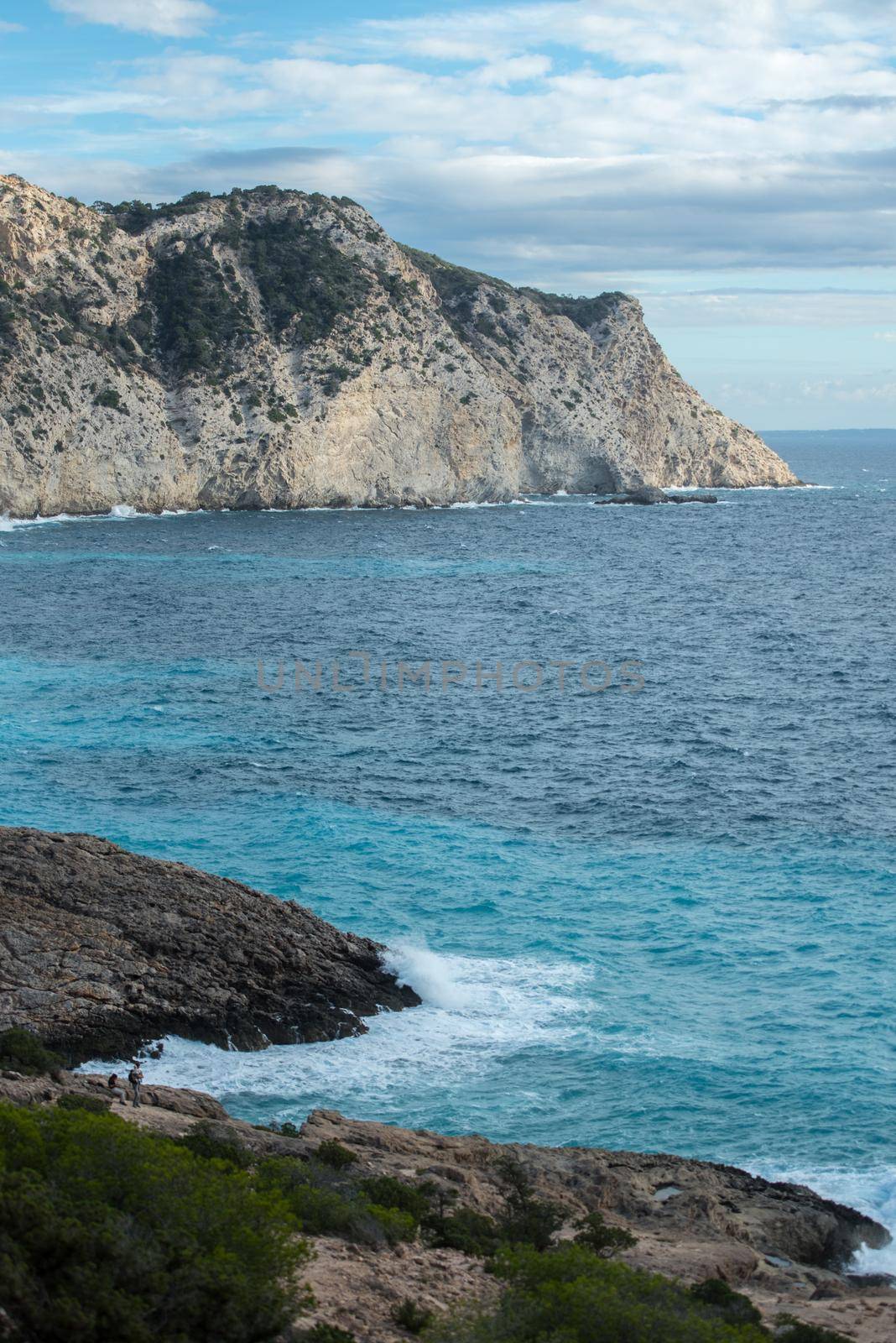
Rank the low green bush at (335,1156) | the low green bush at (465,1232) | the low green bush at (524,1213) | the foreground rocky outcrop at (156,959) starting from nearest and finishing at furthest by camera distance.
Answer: the low green bush at (465,1232) < the low green bush at (524,1213) < the low green bush at (335,1156) < the foreground rocky outcrop at (156,959)

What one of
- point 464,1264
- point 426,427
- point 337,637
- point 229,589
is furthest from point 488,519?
point 464,1264

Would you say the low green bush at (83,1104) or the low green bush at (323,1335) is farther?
the low green bush at (83,1104)

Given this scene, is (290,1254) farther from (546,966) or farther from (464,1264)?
(546,966)

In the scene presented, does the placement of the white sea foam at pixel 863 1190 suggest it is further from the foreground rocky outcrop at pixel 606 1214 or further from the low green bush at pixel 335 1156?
the low green bush at pixel 335 1156

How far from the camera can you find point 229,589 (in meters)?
77.1

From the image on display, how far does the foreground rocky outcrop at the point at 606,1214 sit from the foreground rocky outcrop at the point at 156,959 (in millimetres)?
3343

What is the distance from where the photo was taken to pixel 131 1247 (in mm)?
11906

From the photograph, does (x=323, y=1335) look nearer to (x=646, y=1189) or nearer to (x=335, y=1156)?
(x=335, y=1156)

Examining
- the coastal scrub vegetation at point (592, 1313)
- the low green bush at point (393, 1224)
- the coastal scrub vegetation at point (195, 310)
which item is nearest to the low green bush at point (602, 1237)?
the coastal scrub vegetation at point (592, 1313)

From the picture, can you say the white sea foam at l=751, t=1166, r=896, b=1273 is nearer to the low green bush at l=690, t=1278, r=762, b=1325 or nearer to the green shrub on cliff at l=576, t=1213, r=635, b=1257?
the green shrub on cliff at l=576, t=1213, r=635, b=1257

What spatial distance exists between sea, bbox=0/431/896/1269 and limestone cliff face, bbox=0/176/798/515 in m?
28.5

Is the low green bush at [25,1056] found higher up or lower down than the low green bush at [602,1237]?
higher up

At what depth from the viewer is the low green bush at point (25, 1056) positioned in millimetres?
20141

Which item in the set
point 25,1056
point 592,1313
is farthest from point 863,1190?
point 25,1056
